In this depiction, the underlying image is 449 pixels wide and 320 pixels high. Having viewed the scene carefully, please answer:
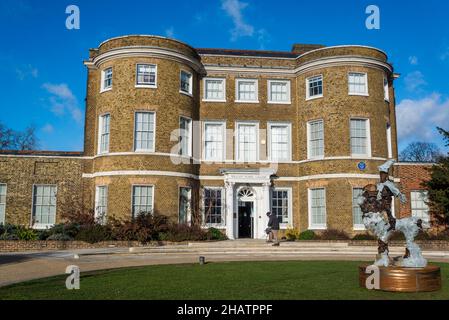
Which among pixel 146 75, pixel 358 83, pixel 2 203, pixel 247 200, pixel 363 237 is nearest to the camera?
pixel 363 237

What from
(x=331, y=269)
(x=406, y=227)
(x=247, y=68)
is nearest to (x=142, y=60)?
(x=247, y=68)

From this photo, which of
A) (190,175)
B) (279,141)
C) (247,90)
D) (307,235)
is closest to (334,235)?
(307,235)

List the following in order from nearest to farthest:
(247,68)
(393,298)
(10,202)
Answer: (393,298) → (10,202) → (247,68)

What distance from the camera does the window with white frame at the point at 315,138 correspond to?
80.6 feet

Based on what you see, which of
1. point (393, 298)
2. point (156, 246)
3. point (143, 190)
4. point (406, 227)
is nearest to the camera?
point (393, 298)

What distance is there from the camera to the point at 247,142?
25.5m

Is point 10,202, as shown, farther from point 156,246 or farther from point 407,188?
point 407,188

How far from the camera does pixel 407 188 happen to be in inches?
990

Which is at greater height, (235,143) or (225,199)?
(235,143)

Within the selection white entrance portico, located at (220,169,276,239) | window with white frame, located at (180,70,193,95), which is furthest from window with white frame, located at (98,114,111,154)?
white entrance portico, located at (220,169,276,239)

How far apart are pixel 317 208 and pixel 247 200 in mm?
3802

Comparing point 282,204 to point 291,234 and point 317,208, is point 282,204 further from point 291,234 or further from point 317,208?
point 317,208

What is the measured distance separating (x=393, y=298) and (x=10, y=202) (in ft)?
70.3

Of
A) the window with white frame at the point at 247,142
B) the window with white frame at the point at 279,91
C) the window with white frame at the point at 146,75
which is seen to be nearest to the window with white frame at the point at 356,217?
Answer: the window with white frame at the point at 247,142
